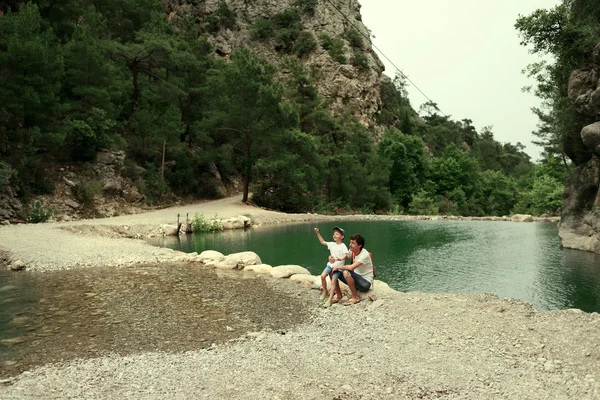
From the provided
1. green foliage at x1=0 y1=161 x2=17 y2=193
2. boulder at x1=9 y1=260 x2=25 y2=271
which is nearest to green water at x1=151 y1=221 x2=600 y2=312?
boulder at x1=9 y1=260 x2=25 y2=271

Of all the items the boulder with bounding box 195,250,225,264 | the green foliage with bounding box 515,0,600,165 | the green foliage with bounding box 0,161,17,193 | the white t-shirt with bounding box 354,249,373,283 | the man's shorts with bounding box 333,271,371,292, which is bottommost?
the boulder with bounding box 195,250,225,264

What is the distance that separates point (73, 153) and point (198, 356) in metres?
24.8

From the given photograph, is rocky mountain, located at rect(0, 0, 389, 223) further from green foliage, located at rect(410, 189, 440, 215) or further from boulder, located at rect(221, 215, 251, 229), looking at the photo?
boulder, located at rect(221, 215, 251, 229)

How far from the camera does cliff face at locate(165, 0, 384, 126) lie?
59.6 m

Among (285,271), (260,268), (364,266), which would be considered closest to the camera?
(364,266)

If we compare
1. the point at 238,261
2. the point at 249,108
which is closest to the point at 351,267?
the point at 238,261

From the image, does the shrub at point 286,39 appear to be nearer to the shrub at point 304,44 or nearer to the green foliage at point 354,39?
the shrub at point 304,44

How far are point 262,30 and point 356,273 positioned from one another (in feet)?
210

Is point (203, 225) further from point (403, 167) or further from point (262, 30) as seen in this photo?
point (262, 30)

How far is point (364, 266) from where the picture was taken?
8.61m

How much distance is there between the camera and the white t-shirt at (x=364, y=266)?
8445 millimetres

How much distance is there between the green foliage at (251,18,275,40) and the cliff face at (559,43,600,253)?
5496cm

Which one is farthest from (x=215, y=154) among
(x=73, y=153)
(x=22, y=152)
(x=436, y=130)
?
(x=436, y=130)

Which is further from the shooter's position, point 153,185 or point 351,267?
point 153,185
